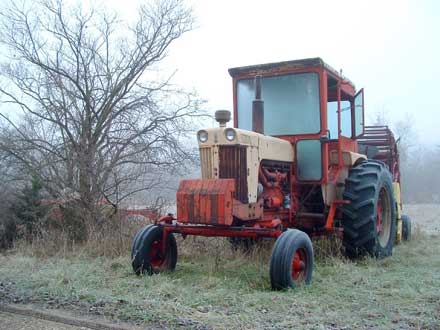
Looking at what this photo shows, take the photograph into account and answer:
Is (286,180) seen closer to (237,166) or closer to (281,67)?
(237,166)

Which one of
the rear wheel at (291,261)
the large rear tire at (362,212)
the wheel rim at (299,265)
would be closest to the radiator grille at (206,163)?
the rear wheel at (291,261)

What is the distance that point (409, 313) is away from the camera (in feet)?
15.5

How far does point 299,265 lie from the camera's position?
593 centimetres

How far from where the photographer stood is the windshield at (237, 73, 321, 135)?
7.38 metres

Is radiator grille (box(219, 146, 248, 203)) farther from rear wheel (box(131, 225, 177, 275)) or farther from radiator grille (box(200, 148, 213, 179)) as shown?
rear wheel (box(131, 225, 177, 275))

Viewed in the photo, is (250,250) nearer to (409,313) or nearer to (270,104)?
(270,104)

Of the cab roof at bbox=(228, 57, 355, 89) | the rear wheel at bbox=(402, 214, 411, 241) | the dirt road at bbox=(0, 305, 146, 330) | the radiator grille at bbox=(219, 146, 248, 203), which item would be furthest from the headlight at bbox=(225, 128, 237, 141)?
the rear wheel at bbox=(402, 214, 411, 241)

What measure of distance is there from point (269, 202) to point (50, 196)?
5.83 meters

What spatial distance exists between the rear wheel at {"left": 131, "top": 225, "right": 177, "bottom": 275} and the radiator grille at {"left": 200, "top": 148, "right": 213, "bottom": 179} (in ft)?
3.13

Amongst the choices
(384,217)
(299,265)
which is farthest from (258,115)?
(384,217)

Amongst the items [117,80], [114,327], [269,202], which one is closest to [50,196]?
[117,80]

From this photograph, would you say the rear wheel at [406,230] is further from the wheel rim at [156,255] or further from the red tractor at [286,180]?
the wheel rim at [156,255]

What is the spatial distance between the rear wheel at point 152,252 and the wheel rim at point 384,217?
3366mm

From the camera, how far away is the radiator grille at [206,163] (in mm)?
6422
